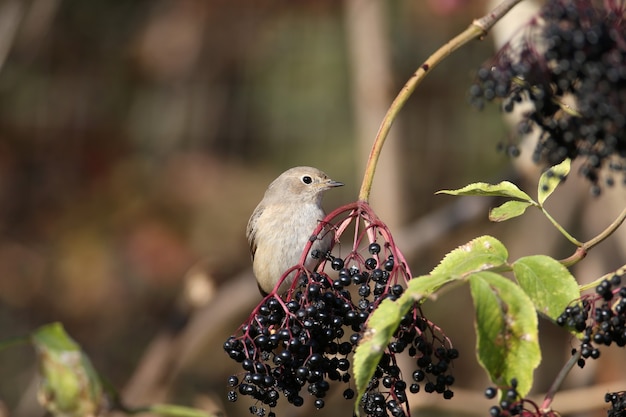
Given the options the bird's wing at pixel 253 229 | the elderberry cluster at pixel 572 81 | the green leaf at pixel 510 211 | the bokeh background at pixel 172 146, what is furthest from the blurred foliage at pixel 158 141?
the elderberry cluster at pixel 572 81

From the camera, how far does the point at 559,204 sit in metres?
7.27

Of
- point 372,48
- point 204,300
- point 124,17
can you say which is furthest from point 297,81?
point 204,300

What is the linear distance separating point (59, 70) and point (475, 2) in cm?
459

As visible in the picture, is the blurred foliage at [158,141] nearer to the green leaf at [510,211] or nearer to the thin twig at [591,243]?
the green leaf at [510,211]

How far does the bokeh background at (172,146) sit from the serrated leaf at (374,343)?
7319 millimetres

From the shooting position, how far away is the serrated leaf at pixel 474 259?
234cm

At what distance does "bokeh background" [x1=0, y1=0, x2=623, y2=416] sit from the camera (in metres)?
9.80

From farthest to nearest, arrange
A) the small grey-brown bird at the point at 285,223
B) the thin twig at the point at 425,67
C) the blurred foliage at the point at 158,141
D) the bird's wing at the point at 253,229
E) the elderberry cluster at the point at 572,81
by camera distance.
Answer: the blurred foliage at the point at 158,141 < the bird's wing at the point at 253,229 < the small grey-brown bird at the point at 285,223 < the thin twig at the point at 425,67 < the elderberry cluster at the point at 572,81

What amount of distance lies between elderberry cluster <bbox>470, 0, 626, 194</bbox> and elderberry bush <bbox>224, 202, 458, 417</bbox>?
511mm

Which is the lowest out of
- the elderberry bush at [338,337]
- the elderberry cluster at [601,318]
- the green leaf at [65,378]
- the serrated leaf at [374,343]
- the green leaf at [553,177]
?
the green leaf at [65,378]

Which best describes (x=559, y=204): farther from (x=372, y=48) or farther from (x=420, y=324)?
(x=420, y=324)

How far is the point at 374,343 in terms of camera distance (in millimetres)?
2131

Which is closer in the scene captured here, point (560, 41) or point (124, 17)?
point (560, 41)

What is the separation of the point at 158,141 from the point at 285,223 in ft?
18.8
